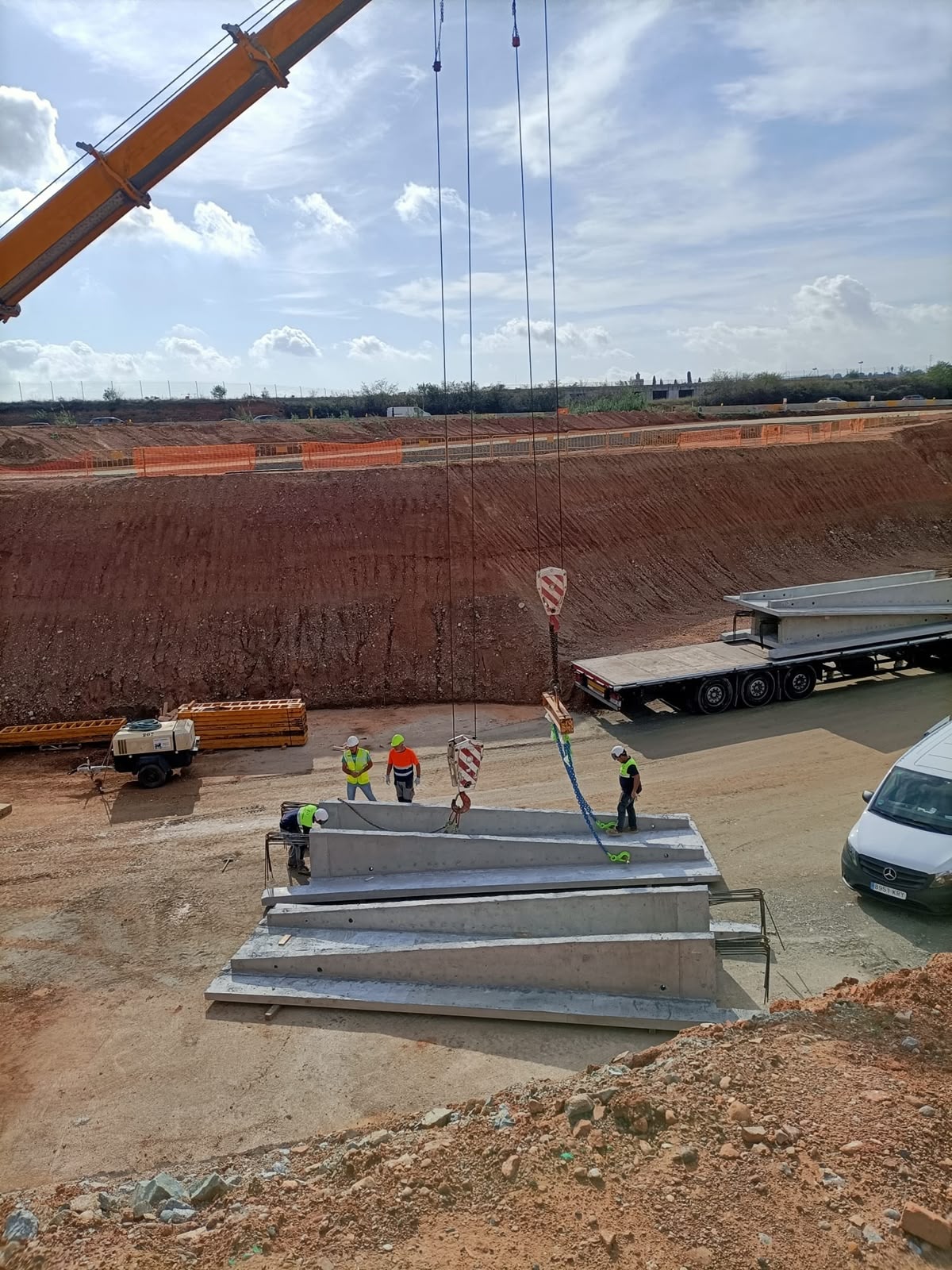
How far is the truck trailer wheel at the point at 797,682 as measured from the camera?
18125 mm

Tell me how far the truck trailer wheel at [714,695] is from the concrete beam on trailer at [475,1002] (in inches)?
359

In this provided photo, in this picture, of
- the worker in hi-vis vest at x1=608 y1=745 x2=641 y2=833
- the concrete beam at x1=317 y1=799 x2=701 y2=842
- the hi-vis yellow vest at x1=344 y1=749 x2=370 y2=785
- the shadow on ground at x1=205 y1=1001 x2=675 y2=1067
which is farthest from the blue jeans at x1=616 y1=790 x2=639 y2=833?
the hi-vis yellow vest at x1=344 y1=749 x2=370 y2=785

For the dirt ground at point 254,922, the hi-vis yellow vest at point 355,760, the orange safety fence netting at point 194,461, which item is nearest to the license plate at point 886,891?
the dirt ground at point 254,922

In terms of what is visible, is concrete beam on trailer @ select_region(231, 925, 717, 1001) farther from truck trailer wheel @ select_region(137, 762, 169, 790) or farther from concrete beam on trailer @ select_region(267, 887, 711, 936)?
truck trailer wheel @ select_region(137, 762, 169, 790)

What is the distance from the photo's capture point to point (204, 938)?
35.1ft

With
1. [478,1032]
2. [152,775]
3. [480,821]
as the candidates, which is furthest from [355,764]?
[152,775]

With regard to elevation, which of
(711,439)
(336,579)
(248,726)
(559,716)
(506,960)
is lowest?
(506,960)

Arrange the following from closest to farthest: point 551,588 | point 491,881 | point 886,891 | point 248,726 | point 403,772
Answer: point 886,891
point 551,588
point 491,881
point 403,772
point 248,726

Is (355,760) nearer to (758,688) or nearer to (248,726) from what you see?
(248,726)

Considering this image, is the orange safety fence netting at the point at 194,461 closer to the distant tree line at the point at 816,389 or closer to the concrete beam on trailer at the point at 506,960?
the concrete beam on trailer at the point at 506,960

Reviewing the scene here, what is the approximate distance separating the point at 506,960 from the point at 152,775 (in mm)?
8928

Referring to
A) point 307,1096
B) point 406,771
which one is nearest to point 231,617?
point 406,771

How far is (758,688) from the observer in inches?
703

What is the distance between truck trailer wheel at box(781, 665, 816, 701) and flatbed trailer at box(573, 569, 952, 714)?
17 mm
